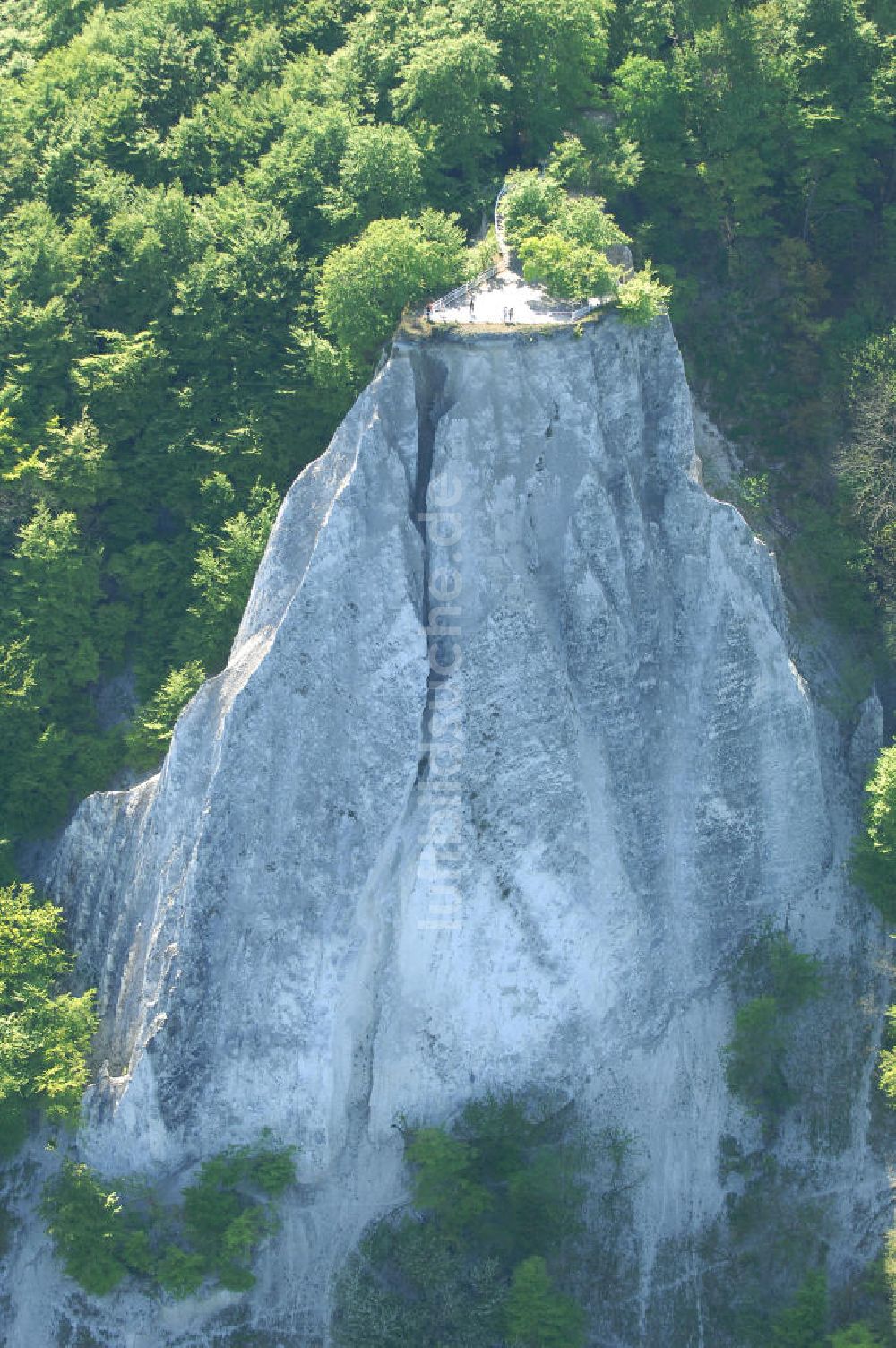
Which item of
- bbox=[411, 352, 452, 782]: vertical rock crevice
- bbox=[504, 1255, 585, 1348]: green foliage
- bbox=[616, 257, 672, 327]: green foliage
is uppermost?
bbox=[616, 257, 672, 327]: green foliage

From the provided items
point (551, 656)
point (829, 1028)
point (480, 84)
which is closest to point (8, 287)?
point (480, 84)

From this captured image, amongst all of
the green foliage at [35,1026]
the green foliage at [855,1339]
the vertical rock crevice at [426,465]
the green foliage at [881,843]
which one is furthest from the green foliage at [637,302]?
the green foliage at [855,1339]

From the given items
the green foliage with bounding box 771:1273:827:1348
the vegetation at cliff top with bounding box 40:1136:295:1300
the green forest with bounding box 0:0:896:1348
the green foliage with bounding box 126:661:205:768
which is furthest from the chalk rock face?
the green foliage with bounding box 771:1273:827:1348

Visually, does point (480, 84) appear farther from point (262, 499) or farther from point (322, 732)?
point (322, 732)

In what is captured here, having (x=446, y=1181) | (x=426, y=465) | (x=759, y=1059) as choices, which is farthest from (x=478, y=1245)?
(x=426, y=465)

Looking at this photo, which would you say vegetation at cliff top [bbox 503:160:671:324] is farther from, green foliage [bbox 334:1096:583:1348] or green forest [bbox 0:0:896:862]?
green foliage [bbox 334:1096:583:1348]
